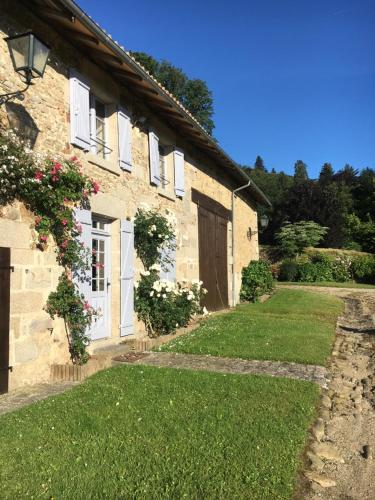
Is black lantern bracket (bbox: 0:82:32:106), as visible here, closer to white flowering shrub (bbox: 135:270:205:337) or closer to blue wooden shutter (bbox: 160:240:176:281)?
white flowering shrub (bbox: 135:270:205:337)

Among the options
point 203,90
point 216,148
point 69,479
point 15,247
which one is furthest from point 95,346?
point 203,90

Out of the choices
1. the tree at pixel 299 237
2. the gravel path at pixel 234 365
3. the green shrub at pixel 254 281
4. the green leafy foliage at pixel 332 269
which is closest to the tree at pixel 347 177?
the tree at pixel 299 237

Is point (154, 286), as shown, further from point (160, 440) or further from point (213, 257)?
point (213, 257)

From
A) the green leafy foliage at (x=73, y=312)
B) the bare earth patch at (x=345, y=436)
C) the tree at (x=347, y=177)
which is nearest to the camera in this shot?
the bare earth patch at (x=345, y=436)

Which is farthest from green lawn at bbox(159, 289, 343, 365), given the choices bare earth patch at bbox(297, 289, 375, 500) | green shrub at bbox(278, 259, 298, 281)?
green shrub at bbox(278, 259, 298, 281)

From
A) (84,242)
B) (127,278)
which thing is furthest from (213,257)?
(84,242)

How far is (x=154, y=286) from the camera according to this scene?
7.85 m

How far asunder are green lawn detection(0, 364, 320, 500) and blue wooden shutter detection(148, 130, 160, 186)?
14.9 feet

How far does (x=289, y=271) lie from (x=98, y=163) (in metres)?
20.0

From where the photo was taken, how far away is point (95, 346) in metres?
6.61

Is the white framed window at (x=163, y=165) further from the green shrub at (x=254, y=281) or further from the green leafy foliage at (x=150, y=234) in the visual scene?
the green shrub at (x=254, y=281)

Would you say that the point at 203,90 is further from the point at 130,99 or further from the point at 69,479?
the point at 69,479

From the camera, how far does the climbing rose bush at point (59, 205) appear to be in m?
Result: 4.90

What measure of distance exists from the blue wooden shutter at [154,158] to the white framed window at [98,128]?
51.1 inches
